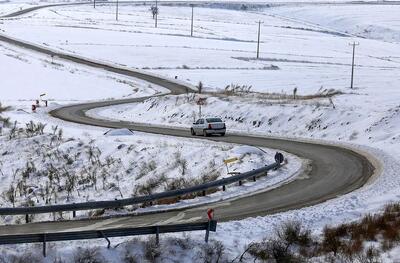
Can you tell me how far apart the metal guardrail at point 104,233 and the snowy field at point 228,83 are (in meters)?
0.31

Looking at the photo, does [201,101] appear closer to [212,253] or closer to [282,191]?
[282,191]

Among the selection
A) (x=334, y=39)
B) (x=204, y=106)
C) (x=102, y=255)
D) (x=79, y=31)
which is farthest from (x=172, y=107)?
(x=334, y=39)

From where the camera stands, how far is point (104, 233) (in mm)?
16141

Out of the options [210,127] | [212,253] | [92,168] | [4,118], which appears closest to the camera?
[212,253]

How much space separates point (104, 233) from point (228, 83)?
5365cm

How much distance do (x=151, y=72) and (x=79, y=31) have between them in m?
47.8

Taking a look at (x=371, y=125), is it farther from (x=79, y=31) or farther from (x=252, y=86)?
(x=79, y=31)

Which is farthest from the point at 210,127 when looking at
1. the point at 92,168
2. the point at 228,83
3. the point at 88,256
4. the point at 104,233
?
the point at 228,83

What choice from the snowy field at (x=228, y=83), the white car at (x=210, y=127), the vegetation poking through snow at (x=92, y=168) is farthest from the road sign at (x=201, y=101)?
the vegetation poking through snow at (x=92, y=168)

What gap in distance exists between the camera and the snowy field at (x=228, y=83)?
934 inches

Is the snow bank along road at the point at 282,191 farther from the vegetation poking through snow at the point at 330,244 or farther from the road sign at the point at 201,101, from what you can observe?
the road sign at the point at 201,101

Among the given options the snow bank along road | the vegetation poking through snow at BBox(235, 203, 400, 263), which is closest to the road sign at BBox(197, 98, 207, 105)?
the snow bank along road

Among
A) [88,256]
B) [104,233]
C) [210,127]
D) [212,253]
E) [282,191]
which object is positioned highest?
[104,233]

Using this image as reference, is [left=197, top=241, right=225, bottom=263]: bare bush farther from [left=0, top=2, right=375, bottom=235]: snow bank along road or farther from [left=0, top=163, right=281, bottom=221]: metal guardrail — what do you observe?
[left=0, top=163, right=281, bottom=221]: metal guardrail
